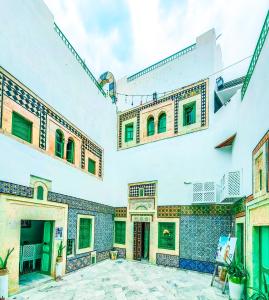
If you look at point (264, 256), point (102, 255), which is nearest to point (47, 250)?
point (102, 255)

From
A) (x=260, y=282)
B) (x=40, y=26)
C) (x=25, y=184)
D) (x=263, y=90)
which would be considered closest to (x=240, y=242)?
(x=260, y=282)

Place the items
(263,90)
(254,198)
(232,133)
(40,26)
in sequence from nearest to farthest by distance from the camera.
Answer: (263,90) → (254,198) → (40,26) → (232,133)

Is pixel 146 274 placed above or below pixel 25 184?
below

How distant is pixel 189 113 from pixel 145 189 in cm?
341

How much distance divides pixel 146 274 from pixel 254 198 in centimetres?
470

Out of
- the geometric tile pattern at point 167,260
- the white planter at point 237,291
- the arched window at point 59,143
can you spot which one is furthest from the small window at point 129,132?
the white planter at point 237,291

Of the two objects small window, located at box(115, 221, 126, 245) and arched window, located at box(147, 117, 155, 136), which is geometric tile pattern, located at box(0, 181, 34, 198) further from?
arched window, located at box(147, 117, 155, 136)

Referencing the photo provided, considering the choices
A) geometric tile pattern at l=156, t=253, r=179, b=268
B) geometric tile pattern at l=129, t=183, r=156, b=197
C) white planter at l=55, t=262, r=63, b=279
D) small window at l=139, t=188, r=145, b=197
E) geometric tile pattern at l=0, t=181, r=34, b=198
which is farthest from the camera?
small window at l=139, t=188, r=145, b=197

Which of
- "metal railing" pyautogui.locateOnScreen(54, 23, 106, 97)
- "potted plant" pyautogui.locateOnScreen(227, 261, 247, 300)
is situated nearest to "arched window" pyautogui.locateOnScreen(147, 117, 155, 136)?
"metal railing" pyautogui.locateOnScreen(54, 23, 106, 97)

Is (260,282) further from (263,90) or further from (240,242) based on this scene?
(263,90)

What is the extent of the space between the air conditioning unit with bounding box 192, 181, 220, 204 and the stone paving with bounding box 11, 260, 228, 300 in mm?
2292

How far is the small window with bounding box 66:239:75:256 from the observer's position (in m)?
7.45

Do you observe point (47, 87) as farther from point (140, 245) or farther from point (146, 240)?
point (146, 240)

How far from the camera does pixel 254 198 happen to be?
187 inches
